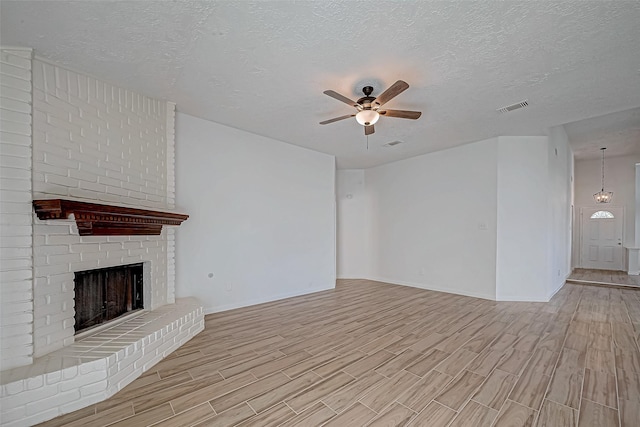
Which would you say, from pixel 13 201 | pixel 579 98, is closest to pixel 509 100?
pixel 579 98

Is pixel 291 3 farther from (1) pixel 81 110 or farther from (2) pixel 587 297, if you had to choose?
(2) pixel 587 297

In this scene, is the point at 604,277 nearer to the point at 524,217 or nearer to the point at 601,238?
the point at 601,238

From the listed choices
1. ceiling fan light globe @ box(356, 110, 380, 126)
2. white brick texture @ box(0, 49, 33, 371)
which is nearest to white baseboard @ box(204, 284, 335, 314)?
white brick texture @ box(0, 49, 33, 371)

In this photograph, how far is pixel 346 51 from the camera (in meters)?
2.40

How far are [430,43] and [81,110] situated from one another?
3.22 meters

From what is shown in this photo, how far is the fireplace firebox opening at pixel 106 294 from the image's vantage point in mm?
2564

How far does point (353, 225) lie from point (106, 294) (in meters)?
5.38

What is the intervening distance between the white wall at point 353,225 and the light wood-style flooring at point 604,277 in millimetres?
4898

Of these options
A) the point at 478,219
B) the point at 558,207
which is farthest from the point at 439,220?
the point at 558,207

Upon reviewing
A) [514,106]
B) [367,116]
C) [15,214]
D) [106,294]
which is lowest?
[106,294]

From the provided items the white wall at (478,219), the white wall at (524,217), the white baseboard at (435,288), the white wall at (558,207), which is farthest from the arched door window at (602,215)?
the white baseboard at (435,288)

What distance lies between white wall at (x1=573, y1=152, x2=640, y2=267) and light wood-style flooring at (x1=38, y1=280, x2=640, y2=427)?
539 cm

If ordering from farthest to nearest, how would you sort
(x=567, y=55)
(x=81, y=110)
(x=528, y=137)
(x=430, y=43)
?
(x=528, y=137), (x=81, y=110), (x=567, y=55), (x=430, y=43)

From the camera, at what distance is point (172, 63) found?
262 centimetres
